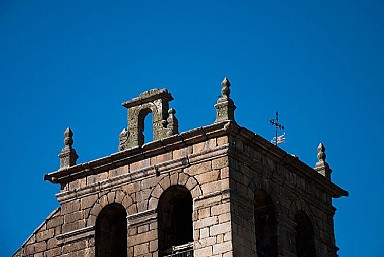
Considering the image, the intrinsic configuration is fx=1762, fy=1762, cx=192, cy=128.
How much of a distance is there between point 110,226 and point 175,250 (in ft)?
8.41

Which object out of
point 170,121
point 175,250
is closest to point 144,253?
point 175,250

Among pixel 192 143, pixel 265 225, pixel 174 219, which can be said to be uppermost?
pixel 192 143

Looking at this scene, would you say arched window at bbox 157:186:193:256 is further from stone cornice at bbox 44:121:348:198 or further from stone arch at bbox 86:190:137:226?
stone cornice at bbox 44:121:348:198

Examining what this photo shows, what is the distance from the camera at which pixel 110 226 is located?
151 ft

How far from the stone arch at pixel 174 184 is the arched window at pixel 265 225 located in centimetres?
181

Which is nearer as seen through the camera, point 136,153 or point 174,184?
point 174,184

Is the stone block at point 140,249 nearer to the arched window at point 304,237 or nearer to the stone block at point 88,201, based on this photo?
the stone block at point 88,201

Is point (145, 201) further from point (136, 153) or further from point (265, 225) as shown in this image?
point (265, 225)

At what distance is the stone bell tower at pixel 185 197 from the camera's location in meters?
43.6

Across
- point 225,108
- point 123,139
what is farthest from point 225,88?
point 123,139

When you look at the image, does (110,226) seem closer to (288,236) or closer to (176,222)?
(176,222)

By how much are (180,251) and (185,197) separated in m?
1.79

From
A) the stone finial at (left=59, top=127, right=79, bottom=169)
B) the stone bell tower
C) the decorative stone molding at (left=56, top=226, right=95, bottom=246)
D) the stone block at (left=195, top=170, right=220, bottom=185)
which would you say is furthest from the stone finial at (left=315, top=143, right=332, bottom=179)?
the decorative stone molding at (left=56, top=226, right=95, bottom=246)

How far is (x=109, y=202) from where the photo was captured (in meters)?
45.5
